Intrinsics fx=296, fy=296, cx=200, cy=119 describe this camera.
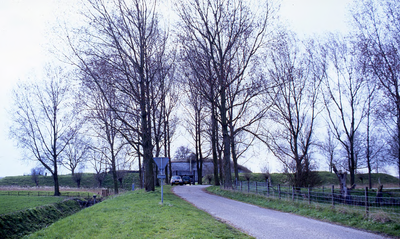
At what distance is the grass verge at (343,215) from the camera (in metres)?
9.09

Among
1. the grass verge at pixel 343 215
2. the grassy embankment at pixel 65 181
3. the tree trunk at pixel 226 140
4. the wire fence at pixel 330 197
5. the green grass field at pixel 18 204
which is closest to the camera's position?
the grass verge at pixel 343 215

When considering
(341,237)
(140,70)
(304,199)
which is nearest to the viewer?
(341,237)

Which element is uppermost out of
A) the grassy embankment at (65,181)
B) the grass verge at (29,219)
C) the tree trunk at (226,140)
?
the tree trunk at (226,140)

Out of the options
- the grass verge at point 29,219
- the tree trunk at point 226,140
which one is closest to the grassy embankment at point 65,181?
the grass verge at point 29,219

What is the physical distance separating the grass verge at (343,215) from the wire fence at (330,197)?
29 centimetres

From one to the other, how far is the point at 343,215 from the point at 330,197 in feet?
5.47

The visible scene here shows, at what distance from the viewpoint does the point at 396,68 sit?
18.2 m

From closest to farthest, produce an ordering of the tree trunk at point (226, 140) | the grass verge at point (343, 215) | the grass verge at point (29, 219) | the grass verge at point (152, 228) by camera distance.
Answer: the grass verge at point (152, 228) < the grass verge at point (343, 215) < the grass verge at point (29, 219) < the tree trunk at point (226, 140)

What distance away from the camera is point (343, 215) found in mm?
11078

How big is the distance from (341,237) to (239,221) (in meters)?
3.58

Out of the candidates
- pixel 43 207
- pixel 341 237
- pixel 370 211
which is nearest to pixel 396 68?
pixel 370 211

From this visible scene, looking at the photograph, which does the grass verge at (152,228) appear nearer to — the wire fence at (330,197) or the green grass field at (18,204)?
the wire fence at (330,197)

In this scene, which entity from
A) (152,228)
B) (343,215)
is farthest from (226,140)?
(152,228)

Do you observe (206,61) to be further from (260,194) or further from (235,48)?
(260,194)
